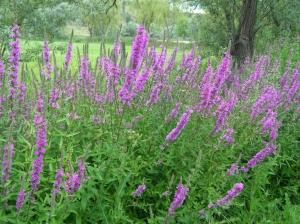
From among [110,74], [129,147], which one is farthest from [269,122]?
[110,74]

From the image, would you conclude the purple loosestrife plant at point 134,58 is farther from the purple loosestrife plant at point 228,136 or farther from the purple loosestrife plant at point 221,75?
the purple loosestrife plant at point 228,136

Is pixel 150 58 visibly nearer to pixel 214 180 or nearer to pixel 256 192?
pixel 214 180

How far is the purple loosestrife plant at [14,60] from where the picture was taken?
3.26m

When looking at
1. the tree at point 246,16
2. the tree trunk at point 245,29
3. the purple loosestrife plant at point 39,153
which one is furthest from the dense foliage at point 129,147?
the tree at point 246,16

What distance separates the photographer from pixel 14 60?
3.30 metres

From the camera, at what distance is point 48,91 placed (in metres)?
3.94

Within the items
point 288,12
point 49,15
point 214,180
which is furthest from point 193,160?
point 288,12

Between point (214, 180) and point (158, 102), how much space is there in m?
1.48

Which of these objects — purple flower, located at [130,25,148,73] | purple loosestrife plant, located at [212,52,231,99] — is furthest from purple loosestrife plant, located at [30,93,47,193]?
purple loosestrife plant, located at [212,52,231,99]

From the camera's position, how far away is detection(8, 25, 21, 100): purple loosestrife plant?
10.7ft

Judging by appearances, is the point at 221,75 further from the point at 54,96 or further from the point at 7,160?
the point at 7,160

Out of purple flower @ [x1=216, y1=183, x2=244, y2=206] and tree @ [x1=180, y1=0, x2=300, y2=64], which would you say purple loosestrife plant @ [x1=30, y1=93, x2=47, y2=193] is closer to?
purple flower @ [x1=216, y1=183, x2=244, y2=206]

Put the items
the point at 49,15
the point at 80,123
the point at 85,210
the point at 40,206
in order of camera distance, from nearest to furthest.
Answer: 1. the point at 40,206
2. the point at 85,210
3. the point at 80,123
4. the point at 49,15

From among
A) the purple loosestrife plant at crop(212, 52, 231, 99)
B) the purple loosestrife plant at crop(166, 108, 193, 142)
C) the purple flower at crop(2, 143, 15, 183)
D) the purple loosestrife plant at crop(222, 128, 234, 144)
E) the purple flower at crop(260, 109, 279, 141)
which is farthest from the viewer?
the purple flower at crop(260, 109, 279, 141)
